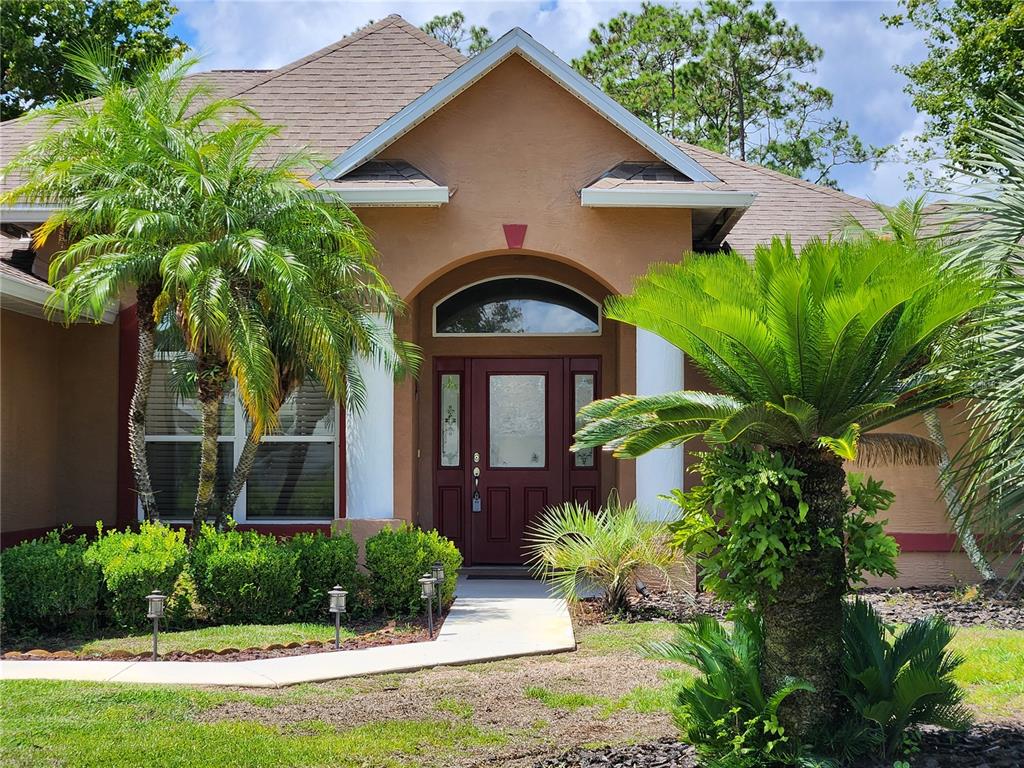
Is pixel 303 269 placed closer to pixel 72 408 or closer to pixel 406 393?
pixel 406 393

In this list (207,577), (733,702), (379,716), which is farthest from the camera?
(207,577)

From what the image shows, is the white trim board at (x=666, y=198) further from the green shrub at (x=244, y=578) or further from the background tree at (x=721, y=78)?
the background tree at (x=721, y=78)

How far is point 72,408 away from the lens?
12.6 metres

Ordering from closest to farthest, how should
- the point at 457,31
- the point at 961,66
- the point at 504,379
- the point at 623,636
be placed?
the point at 623,636 → the point at 504,379 → the point at 961,66 → the point at 457,31

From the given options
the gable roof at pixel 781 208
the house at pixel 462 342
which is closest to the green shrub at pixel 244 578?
the house at pixel 462 342

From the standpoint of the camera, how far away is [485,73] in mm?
11680

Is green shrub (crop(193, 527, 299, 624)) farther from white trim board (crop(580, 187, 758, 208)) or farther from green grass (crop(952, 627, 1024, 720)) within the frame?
green grass (crop(952, 627, 1024, 720))

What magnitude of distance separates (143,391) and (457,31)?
92.3ft

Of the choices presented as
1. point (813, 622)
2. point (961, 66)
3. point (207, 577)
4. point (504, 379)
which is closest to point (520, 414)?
point (504, 379)

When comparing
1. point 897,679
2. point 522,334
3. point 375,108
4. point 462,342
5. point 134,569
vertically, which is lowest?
point 897,679

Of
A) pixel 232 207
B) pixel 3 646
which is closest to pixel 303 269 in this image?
pixel 232 207

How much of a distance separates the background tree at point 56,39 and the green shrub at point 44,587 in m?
17.7

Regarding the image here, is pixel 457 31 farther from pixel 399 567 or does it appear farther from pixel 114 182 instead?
pixel 399 567

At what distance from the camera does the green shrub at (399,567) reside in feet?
33.3
